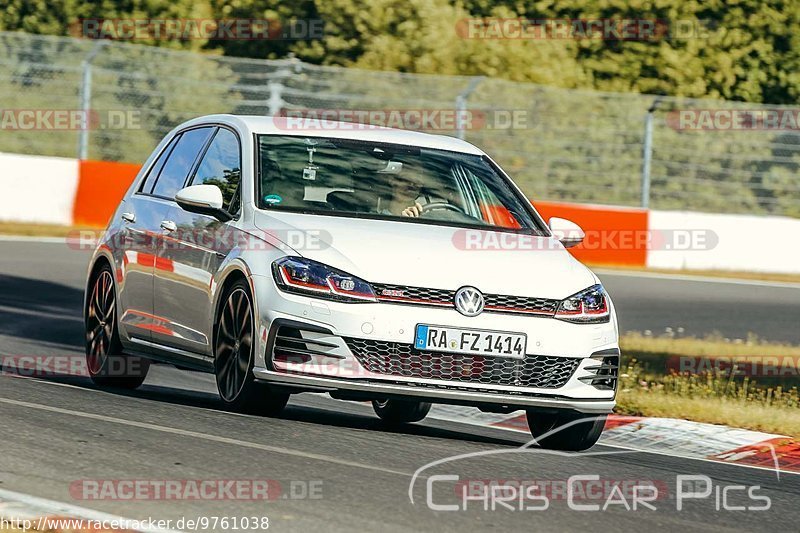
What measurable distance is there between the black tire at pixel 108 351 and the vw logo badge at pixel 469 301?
2.79m

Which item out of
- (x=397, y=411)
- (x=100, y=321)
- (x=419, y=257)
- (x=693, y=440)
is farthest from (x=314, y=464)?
(x=100, y=321)

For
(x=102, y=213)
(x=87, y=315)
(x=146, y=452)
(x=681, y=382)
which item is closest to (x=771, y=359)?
(x=681, y=382)

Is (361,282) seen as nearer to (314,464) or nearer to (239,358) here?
(239,358)

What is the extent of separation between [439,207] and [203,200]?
55.0 inches

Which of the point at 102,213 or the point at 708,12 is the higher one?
the point at 708,12

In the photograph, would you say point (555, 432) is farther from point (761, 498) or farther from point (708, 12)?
point (708, 12)

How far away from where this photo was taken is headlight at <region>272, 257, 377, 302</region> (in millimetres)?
8180

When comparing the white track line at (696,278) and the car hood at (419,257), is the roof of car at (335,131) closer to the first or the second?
the car hood at (419,257)

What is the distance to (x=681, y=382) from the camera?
482 inches

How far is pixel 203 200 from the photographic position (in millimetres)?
8977

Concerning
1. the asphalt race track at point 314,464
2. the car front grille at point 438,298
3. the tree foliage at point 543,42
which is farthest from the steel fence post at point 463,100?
the car front grille at point 438,298

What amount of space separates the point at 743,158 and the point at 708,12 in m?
9.95

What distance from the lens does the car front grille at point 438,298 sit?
322 inches

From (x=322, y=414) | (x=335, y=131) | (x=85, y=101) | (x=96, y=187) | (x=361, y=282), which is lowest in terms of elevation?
(x=96, y=187)
